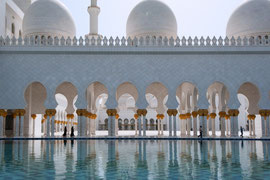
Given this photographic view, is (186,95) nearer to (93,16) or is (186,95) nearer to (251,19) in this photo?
(251,19)

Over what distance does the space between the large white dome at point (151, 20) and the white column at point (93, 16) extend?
70.6 inches

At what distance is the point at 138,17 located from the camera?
15.8m

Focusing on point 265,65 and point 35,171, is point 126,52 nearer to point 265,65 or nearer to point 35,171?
point 265,65

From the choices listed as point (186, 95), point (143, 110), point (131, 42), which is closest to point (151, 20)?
point (131, 42)

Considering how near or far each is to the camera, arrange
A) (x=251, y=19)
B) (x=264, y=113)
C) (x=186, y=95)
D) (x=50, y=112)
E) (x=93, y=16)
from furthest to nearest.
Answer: (x=93, y=16) < (x=186, y=95) < (x=251, y=19) < (x=264, y=113) < (x=50, y=112)

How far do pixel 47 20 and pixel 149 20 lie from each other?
490 cm

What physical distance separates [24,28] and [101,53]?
483 cm

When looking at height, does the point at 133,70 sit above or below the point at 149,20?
below

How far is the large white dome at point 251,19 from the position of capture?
14.8m

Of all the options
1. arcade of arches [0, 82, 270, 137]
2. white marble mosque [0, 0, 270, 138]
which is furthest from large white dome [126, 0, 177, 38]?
arcade of arches [0, 82, 270, 137]

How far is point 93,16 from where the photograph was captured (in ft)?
55.3

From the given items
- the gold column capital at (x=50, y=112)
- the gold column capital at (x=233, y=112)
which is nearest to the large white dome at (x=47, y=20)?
the gold column capital at (x=50, y=112)

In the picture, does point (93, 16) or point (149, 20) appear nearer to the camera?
point (149, 20)

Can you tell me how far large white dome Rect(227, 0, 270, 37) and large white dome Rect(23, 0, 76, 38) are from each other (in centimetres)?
810
